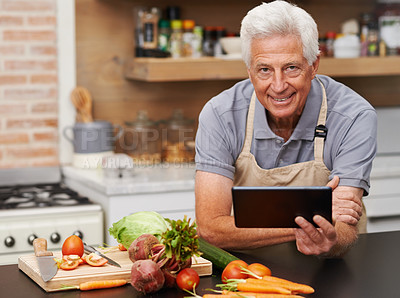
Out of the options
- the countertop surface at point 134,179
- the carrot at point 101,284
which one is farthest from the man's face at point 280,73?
the countertop surface at point 134,179

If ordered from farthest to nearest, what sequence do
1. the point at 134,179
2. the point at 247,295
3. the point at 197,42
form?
the point at 197,42, the point at 134,179, the point at 247,295

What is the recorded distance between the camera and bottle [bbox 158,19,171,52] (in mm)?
3633

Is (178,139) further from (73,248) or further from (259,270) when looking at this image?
(259,270)

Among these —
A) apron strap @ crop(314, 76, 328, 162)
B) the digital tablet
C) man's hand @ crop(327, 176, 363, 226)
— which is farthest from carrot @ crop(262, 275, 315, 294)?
apron strap @ crop(314, 76, 328, 162)

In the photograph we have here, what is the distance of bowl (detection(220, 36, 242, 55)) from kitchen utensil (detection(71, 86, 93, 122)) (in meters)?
0.80

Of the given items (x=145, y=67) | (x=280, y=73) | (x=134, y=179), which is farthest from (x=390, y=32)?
(x=280, y=73)

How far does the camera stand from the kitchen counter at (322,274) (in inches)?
57.7

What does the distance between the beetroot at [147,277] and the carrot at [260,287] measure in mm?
175

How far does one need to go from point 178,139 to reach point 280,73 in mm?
1878

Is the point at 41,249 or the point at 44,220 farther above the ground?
the point at 41,249

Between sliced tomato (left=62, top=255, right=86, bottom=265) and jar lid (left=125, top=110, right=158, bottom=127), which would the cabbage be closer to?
sliced tomato (left=62, top=255, right=86, bottom=265)

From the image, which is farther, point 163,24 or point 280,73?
point 163,24

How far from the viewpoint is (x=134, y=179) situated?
3.17 meters

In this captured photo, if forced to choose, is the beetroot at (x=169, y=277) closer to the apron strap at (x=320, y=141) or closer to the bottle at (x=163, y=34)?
the apron strap at (x=320, y=141)
